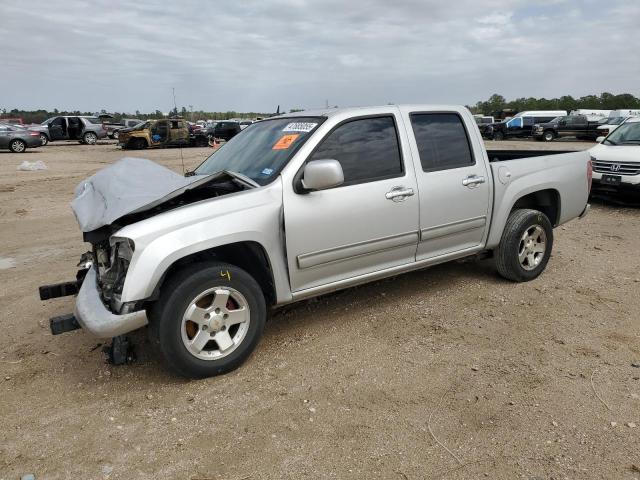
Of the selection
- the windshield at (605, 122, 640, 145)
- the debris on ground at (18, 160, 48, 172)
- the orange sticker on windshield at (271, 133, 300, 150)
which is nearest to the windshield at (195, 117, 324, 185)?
the orange sticker on windshield at (271, 133, 300, 150)

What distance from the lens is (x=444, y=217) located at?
169 inches

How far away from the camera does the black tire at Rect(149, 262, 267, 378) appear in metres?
3.12

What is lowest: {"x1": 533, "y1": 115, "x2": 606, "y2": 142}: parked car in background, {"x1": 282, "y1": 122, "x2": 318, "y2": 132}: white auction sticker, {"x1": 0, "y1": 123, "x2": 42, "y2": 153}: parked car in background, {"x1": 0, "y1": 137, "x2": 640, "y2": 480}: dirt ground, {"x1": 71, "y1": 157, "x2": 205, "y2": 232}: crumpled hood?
{"x1": 0, "y1": 137, "x2": 640, "y2": 480}: dirt ground

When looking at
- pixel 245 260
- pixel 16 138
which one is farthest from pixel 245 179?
pixel 16 138

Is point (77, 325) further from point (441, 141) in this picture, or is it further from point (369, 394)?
point (441, 141)

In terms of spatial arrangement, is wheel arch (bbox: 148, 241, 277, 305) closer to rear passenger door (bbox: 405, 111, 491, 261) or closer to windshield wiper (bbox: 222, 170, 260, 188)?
windshield wiper (bbox: 222, 170, 260, 188)

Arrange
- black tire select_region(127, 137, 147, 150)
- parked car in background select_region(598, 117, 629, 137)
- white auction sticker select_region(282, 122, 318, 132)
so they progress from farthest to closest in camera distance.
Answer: parked car in background select_region(598, 117, 629, 137), black tire select_region(127, 137, 147, 150), white auction sticker select_region(282, 122, 318, 132)

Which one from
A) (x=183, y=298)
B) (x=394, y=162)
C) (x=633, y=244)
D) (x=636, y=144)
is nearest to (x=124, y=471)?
(x=183, y=298)

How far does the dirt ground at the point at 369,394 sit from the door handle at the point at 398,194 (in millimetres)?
1045

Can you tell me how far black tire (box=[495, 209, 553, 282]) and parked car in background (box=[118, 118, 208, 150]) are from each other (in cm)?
2165

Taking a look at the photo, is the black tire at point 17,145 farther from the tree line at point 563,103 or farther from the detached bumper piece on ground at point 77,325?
the tree line at point 563,103

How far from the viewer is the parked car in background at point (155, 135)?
24.4 m

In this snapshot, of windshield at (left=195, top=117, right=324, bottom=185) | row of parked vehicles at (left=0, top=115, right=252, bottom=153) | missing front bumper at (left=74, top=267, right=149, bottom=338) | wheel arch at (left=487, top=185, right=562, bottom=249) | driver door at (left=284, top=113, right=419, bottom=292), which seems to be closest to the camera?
missing front bumper at (left=74, top=267, right=149, bottom=338)

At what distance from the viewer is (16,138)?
21.7 metres
